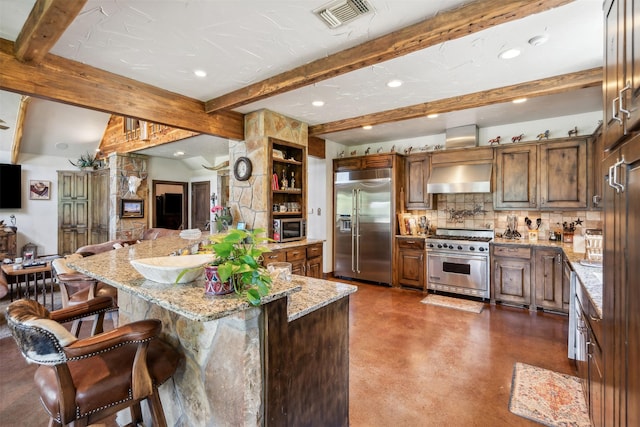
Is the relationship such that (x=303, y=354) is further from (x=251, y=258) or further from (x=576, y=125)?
(x=576, y=125)

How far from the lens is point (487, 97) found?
11.0 feet

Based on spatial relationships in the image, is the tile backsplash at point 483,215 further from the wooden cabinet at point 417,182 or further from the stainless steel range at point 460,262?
the wooden cabinet at point 417,182

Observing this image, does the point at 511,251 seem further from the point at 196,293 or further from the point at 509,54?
the point at 196,293

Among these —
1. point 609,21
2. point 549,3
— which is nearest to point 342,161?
point 549,3

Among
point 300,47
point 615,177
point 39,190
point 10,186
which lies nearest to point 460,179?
point 300,47

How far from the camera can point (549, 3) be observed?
1.75m

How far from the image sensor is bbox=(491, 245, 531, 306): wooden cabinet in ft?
Answer: 13.0

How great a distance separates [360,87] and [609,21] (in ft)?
7.50

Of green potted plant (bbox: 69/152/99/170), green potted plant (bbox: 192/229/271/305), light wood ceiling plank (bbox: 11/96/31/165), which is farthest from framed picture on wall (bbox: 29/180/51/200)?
green potted plant (bbox: 192/229/271/305)

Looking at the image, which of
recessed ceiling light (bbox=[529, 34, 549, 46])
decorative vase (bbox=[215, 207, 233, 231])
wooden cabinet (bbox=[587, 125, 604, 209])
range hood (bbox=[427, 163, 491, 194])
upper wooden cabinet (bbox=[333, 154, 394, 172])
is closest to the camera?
recessed ceiling light (bbox=[529, 34, 549, 46])

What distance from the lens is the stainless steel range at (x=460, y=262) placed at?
427 cm

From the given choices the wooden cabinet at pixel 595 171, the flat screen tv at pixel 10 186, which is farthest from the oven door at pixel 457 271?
the flat screen tv at pixel 10 186

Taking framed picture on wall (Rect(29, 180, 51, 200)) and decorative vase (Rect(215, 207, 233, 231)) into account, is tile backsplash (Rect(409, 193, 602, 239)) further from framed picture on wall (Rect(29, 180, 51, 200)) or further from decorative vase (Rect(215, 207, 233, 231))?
framed picture on wall (Rect(29, 180, 51, 200))

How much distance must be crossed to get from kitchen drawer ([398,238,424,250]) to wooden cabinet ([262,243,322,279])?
1.49 m
